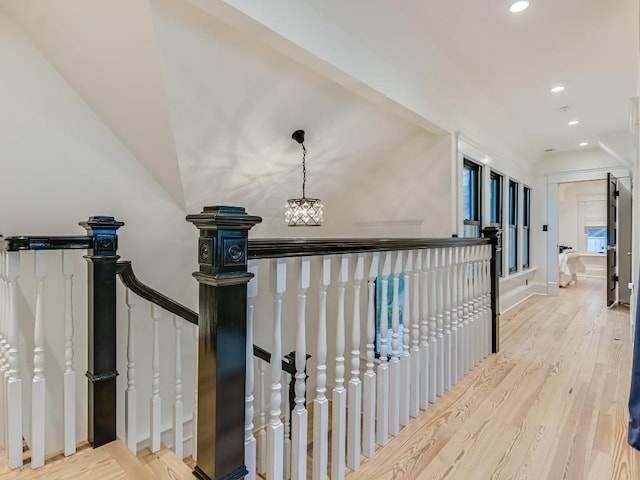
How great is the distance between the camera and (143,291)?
5.97 feet

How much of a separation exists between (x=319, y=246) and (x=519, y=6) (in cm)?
236

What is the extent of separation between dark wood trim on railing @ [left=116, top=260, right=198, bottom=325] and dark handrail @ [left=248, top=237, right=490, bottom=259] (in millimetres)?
Result: 967

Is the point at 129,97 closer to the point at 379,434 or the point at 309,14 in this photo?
the point at 309,14

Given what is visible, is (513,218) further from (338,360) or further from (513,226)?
(338,360)

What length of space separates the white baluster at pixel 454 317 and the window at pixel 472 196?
1.85 m

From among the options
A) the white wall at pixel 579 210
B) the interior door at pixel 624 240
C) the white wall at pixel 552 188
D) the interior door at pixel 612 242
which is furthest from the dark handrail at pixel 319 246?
the white wall at pixel 579 210

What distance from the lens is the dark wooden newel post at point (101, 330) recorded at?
5.16 feet

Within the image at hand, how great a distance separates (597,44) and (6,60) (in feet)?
13.8

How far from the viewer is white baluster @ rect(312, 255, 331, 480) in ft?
4.55

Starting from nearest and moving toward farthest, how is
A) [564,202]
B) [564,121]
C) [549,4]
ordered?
[549,4]
[564,121]
[564,202]

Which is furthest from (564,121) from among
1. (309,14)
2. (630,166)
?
(309,14)

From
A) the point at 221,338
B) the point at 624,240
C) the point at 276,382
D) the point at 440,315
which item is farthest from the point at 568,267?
the point at 221,338

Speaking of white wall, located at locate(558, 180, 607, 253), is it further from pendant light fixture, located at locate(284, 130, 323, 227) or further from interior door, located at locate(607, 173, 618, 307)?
pendant light fixture, located at locate(284, 130, 323, 227)

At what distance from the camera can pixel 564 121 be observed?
4.85 metres
